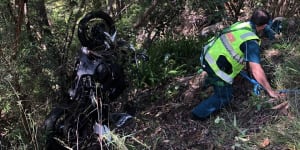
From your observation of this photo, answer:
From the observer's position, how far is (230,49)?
5.04 metres

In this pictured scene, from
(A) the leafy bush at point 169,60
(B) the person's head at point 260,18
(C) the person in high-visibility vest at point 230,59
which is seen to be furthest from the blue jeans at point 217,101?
(A) the leafy bush at point 169,60

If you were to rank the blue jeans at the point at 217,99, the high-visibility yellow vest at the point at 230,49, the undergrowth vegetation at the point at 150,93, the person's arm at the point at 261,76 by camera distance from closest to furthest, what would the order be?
the undergrowth vegetation at the point at 150,93
the person's arm at the point at 261,76
the high-visibility yellow vest at the point at 230,49
the blue jeans at the point at 217,99

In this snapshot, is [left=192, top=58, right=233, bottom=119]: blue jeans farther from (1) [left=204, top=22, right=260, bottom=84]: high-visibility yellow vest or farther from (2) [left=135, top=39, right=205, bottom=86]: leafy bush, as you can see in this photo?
(2) [left=135, top=39, right=205, bottom=86]: leafy bush

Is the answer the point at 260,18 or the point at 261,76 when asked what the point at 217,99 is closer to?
the point at 261,76

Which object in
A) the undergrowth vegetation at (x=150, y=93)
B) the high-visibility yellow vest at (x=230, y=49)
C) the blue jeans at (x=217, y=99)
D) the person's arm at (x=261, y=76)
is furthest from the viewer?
the blue jeans at (x=217, y=99)

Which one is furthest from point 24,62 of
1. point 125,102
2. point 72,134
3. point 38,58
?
point 125,102

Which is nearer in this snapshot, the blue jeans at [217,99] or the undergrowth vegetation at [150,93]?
the undergrowth vegetation at [150,93]

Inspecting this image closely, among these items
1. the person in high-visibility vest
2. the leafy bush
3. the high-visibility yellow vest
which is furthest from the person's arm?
the leafy bush

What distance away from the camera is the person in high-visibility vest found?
4.92 metres

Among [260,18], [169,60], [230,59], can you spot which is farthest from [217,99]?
[169,60]

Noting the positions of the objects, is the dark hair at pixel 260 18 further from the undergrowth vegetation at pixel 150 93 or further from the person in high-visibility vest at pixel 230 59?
the undergrowth vegetation at pixel 150 93

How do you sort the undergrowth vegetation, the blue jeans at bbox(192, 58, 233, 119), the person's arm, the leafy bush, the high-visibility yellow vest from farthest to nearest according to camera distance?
the leafy bush, the blue jeans at bbox(192, 58, 233, 119), the high-visibility yellow vest, the person's arm, the undergrowth vegetation

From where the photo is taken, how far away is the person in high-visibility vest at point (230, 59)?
4.92m

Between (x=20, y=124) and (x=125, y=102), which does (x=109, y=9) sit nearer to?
(x=125, y=102)
